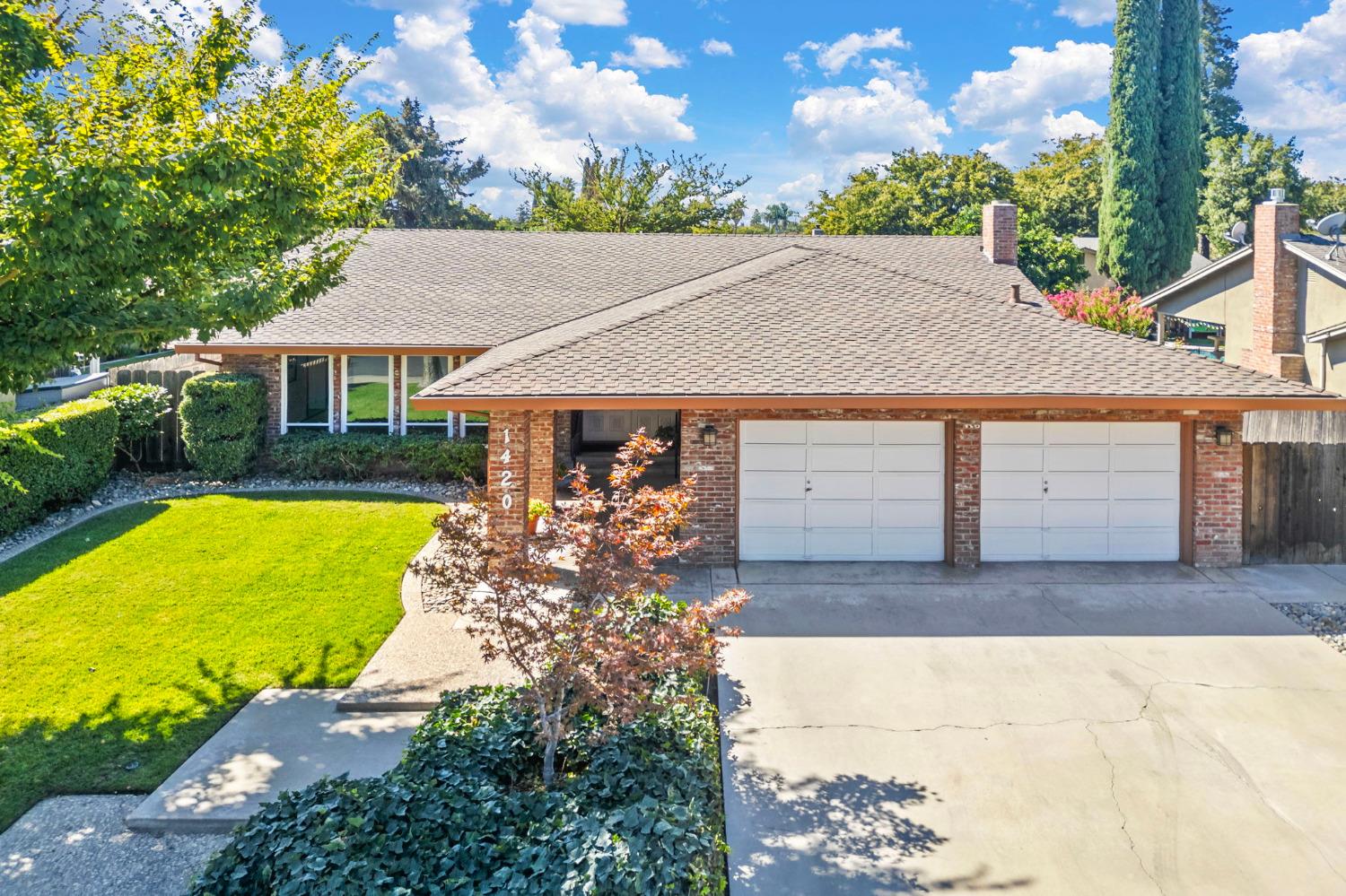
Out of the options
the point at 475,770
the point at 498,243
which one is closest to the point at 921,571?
the point at 475,770

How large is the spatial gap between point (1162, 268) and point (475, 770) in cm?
3559

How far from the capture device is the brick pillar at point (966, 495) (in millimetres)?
11164

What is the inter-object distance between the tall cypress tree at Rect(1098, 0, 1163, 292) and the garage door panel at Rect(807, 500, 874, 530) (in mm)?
27240

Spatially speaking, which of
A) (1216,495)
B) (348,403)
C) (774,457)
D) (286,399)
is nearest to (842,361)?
(774,457)

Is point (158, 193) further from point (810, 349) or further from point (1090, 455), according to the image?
point (1090, 455)

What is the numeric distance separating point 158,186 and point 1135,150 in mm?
35355

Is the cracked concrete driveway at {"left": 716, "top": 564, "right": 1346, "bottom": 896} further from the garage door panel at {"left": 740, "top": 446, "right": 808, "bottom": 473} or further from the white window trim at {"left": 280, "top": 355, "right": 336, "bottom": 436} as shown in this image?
the white window trim at {"left": 280, "top": 355, "right": 336, "bottom": 436}

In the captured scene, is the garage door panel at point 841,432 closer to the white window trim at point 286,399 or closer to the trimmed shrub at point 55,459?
the trimmed shrub at point 55,459

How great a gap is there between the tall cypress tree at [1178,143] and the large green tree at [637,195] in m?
16.0

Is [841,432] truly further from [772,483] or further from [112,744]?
[112,744]

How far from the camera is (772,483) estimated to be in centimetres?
1139

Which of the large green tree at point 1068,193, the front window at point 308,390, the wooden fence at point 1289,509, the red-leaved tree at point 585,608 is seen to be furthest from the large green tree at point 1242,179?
the red-leaved tree at point 585,608

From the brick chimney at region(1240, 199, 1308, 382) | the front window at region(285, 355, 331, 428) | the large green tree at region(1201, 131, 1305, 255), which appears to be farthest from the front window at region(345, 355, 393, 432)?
the large green tree at region(1201, 131, 1305, 255)

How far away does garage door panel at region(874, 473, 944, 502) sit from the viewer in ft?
37.3
